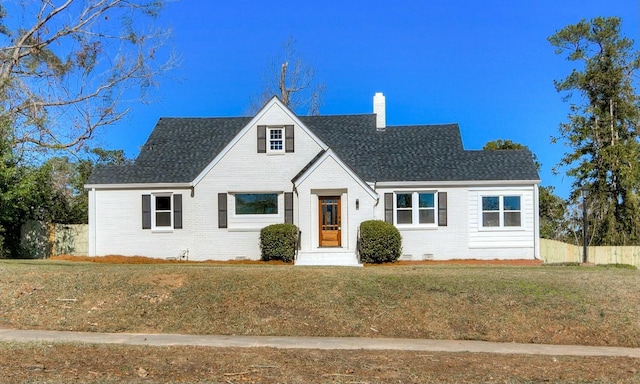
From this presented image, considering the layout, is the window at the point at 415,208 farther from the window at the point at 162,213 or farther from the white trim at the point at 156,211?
the window at the point at 162,213

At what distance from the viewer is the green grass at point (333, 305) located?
989 centimetres

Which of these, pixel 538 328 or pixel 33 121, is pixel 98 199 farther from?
pixel 538 328

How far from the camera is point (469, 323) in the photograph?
10109 mm

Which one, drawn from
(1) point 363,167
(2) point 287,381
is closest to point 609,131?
(1) point 363,167

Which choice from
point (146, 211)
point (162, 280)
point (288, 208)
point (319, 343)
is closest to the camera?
point (319, 343)

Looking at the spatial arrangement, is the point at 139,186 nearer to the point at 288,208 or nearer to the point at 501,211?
the point at 288,208

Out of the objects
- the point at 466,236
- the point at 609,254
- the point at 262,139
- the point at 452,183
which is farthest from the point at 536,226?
the point at 262,139

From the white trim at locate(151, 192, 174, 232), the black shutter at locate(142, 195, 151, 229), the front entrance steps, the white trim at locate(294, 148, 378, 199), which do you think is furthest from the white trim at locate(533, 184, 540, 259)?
the black shutter at locate(142, 195, 151, 229)

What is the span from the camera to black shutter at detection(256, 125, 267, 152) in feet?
70.8

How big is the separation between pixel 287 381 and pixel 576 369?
378cm

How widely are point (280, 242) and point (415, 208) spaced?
216 inches

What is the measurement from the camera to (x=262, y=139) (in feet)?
70.8

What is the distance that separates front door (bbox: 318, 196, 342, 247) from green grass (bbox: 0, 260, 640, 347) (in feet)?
25.9

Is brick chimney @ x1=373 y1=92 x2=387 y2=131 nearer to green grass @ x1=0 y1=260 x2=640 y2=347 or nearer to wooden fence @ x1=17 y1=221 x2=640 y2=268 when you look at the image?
wooden fence @ x1=17 y1=221 x2=640 y2=268
